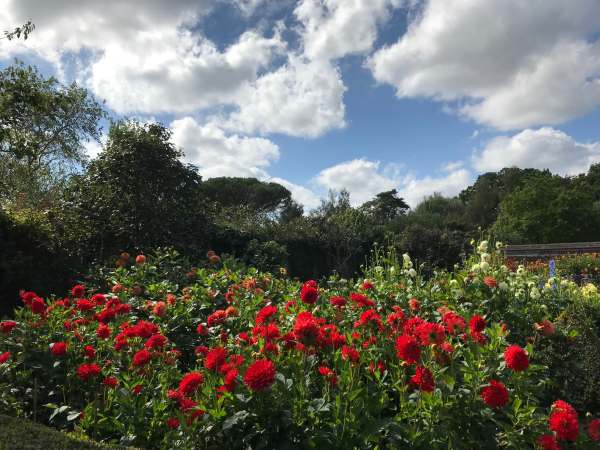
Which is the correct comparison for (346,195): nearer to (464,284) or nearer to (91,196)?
(91,196)

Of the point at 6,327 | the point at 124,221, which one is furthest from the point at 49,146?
the point at 6,327

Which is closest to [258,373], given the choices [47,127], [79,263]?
[79,263]

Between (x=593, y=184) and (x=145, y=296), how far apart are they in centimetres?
4065

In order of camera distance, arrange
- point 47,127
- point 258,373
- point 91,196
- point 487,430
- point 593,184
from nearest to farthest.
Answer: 1. point 258,373
2. point 487,430
3. point 91,196
4. point 47,127
5. point 593,184

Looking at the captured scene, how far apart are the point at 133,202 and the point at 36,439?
227 inches

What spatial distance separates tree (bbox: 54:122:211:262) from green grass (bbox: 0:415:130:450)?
5.14 m

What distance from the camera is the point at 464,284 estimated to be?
3.68 m

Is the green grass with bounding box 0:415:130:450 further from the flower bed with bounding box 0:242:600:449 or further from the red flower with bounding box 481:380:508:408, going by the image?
the red flower with bounding box 481:380:508:408

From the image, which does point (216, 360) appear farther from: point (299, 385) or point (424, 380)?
point (424, 380)

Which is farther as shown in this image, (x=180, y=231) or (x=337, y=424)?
(x=180, y=231)

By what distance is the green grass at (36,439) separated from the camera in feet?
6.38

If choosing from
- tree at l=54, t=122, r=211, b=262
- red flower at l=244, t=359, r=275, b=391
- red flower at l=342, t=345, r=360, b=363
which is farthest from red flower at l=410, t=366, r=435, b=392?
tree at l=54, t=122, r=211, b=262

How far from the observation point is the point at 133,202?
→ 7414 millimetres

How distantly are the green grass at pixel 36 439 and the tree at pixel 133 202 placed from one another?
5.14m
